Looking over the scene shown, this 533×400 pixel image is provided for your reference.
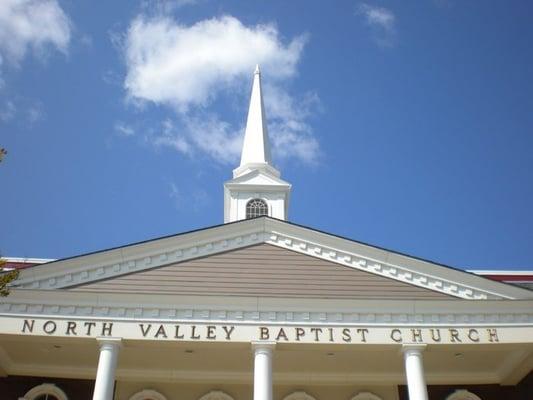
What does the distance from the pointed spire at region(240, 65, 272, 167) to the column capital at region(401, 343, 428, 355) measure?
14.5 metres

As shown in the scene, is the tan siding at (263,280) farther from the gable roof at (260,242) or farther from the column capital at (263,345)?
the column capital at (263,345)

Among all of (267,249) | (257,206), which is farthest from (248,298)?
(257,206)

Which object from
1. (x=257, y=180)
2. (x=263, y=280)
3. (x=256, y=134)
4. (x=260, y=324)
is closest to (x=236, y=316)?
(x=260, y=324)

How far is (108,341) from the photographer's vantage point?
1612cm

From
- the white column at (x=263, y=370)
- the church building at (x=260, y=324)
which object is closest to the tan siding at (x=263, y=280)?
the church building at (x=260, y=324)

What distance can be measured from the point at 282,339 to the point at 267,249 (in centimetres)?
344

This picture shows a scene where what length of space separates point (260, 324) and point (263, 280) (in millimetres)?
1634

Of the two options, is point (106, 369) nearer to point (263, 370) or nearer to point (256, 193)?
point (263, 370)

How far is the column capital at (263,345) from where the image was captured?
53.1 ft

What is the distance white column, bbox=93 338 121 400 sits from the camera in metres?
15.3

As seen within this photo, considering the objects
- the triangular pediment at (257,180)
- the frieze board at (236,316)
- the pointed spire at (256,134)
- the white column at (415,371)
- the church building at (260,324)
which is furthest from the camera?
the pointed spire at (256,134)

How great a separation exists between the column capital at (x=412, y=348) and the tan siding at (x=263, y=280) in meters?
1.52

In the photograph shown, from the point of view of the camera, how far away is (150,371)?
19516mm

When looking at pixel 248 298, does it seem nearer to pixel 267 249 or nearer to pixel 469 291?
pixel 267 249
